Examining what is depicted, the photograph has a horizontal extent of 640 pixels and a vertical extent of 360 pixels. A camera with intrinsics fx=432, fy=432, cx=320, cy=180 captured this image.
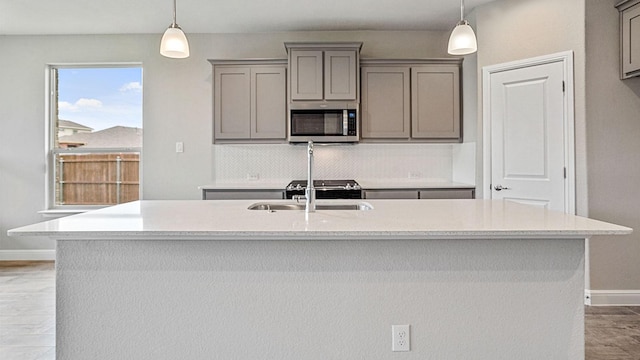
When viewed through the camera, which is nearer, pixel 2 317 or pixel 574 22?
pixel 2 317

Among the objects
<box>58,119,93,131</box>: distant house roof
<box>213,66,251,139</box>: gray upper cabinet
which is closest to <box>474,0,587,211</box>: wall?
<box>213,66,251,139</box>: gray upper cabinet

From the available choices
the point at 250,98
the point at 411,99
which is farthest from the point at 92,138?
the point at 411,99

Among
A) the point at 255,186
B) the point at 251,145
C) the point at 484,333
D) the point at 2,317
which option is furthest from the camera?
the point at 251,145

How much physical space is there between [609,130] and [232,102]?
11.0ft

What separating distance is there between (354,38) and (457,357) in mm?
3682

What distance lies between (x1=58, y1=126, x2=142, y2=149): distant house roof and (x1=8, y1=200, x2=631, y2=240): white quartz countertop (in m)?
2.85

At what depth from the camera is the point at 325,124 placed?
4344 mm

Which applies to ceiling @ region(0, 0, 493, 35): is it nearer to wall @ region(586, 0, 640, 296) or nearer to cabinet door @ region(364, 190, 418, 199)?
wall @ region(586, 0, 640, 296)

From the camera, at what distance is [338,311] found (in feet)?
6.27

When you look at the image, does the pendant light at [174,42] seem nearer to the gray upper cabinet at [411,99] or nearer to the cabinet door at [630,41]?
the gray upper cabinet at [411,99]

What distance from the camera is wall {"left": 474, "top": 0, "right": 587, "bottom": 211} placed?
3.35 meters

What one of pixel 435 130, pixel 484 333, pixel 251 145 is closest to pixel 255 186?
pixel 251 145

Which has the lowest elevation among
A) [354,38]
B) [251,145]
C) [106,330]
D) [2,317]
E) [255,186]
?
[2,317]

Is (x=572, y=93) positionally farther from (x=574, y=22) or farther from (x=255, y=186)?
(x=255, y=186)
